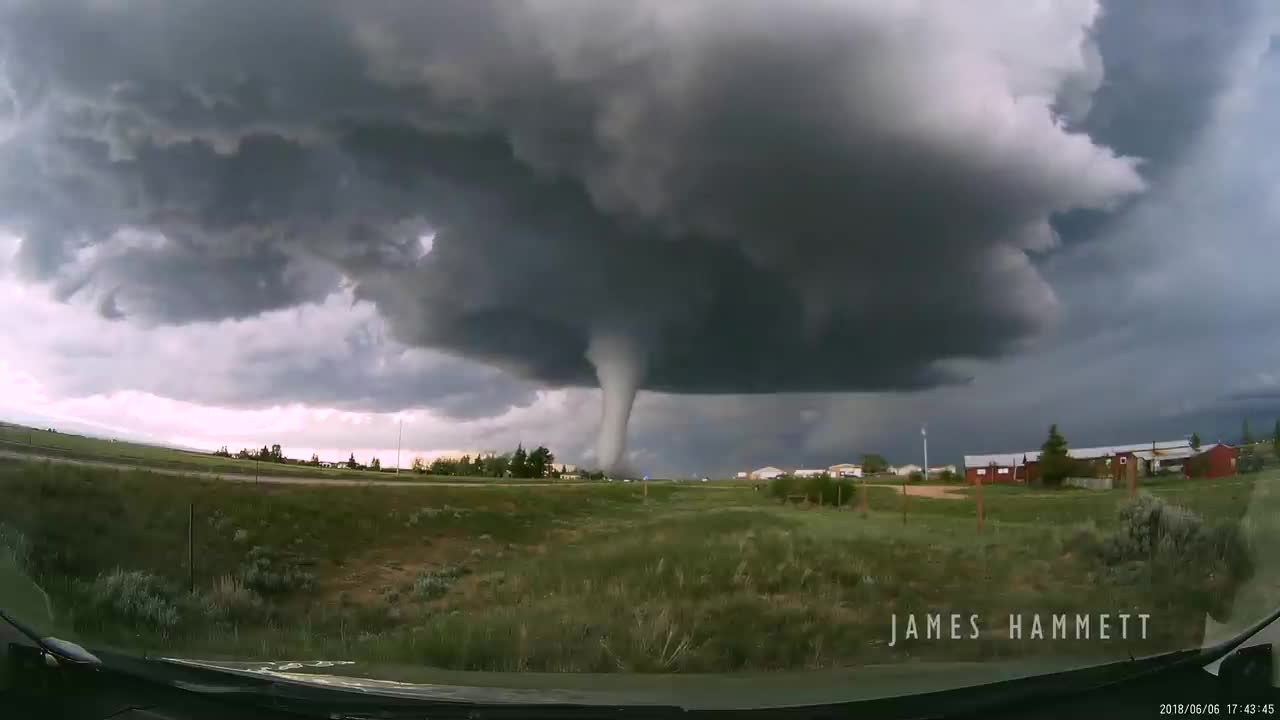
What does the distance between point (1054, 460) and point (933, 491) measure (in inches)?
22.9

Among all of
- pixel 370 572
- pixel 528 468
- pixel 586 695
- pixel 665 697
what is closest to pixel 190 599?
pixel 370 572

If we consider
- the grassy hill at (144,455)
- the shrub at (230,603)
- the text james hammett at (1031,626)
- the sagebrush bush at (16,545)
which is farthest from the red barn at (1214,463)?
the sagebrush bush at (16,545)

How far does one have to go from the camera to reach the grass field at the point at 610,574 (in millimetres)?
3248

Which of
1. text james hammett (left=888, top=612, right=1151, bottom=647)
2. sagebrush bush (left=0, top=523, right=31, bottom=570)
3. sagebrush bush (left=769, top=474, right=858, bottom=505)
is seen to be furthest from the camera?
sagebrush bush (left=0, top=523, right=31, bottom=570)

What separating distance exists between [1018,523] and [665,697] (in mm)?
2069

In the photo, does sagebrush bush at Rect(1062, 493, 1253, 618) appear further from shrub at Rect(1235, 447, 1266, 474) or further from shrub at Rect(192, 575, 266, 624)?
shrub at Rect(192, 575, 266, 624)

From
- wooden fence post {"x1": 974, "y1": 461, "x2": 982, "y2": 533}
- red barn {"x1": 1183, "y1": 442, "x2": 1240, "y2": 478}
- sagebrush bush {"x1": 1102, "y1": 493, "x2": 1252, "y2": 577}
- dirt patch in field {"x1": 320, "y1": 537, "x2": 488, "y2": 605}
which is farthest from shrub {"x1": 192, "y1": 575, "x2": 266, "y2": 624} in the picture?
red barn {"x1": 1183, "y1": 442, "x2": 1240, "y2": 478}

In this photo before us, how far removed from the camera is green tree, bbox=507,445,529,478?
4.07 m

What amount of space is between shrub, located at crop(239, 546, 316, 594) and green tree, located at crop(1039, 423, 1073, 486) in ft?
12.4

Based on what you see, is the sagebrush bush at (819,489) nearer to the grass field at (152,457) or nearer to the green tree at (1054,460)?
the green tree at (1054,460)

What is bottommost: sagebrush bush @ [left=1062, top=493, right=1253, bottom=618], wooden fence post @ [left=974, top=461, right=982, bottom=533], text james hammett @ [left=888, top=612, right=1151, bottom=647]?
text james hammett @ [left=888, top=612, right=1151, bottom=647]

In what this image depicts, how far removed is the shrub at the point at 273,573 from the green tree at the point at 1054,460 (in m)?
3.78

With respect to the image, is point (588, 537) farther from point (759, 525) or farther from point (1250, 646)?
point (1250, 646)

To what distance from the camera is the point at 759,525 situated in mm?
3850
